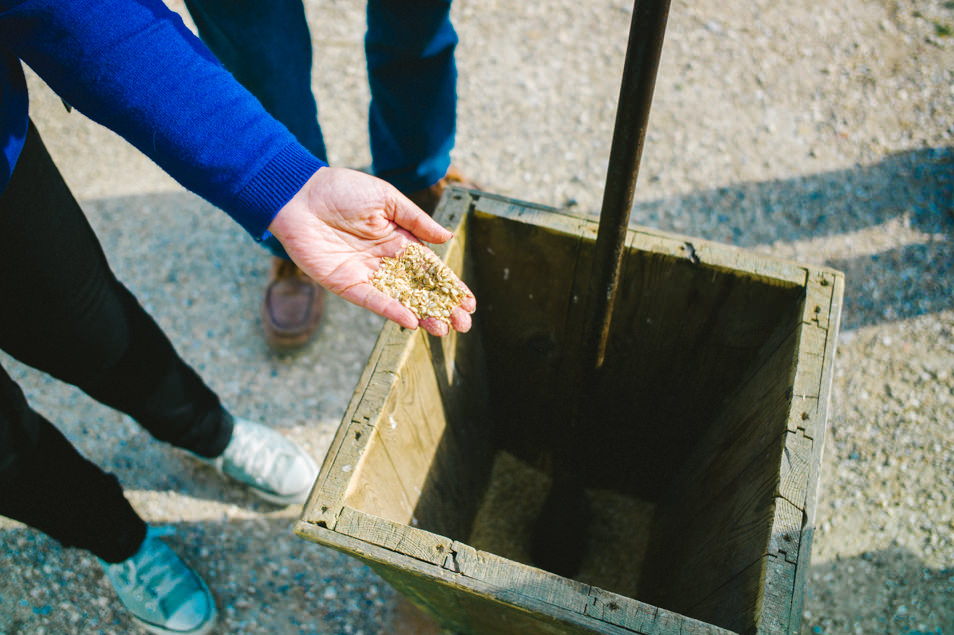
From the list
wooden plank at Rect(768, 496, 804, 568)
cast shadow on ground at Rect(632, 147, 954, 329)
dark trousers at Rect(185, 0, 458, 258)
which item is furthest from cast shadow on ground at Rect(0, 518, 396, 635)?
cast shadow on ground at Rect(632, 147, 954, 329)

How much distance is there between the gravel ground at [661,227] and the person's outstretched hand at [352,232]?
3.53 feet

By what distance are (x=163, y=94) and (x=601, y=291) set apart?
36.7 inches

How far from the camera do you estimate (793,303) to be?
1.49 m

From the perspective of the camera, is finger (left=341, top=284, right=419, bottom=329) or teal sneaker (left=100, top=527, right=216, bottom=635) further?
teal sneaker (left=100, top=527, right=216, bottom=635)

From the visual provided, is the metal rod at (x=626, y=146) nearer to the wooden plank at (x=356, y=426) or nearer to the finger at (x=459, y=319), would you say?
the finger at (x=459, y=319)

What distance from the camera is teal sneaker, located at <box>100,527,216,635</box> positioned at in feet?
6.22

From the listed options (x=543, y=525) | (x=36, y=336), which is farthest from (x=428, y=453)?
(x=36, y=336)

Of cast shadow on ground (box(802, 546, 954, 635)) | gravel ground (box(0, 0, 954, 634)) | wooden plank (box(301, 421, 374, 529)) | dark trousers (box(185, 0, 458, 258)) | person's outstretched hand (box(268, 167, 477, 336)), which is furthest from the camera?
gravel ground (box(0, 0, 954, 634))

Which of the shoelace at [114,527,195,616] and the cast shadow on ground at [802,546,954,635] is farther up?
the cast shadow on ground at [802,546,954,635]

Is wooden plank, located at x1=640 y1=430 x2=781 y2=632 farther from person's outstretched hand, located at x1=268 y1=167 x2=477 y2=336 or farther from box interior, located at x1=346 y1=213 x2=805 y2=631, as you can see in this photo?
person's outstretched hand, located at x1=268 y1=167 x2=477 y2=336

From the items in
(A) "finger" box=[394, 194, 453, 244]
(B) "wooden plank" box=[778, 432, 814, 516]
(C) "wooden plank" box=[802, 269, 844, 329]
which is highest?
(C) "wooden plank" box=[802, 269, 844, 329]

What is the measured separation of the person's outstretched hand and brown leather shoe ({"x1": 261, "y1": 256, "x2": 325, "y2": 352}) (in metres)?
1.07

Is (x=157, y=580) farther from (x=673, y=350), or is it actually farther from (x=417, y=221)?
(x=673, y=350)

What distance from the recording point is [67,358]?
1.45m
